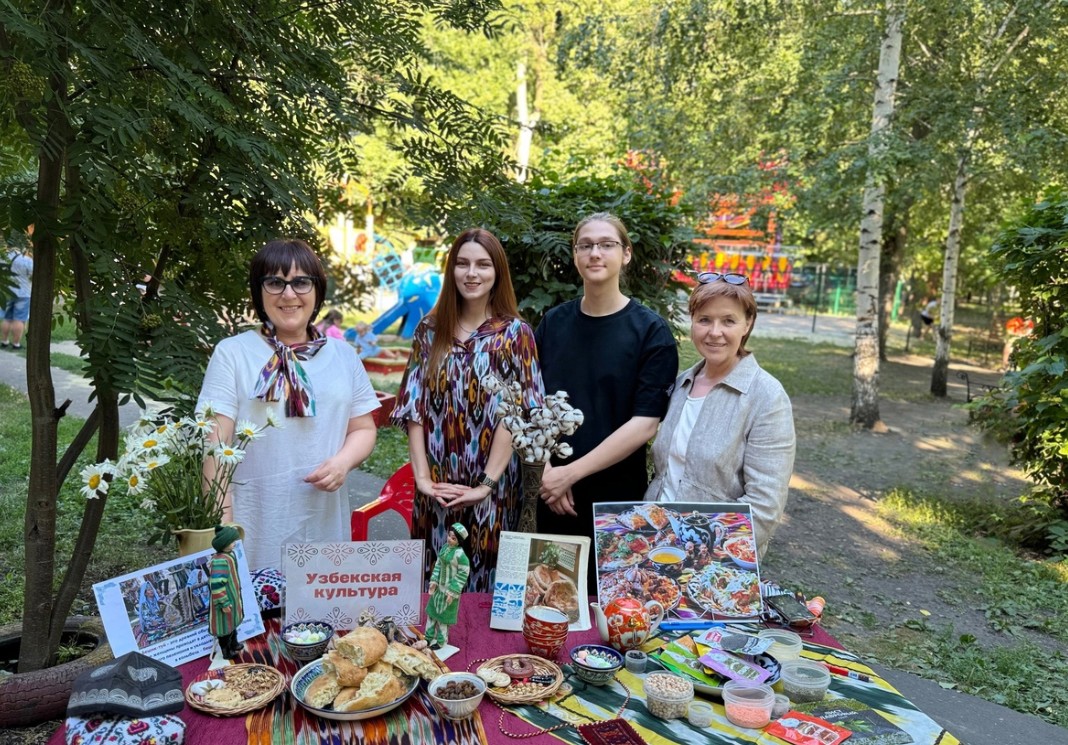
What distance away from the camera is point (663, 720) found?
1795 mm

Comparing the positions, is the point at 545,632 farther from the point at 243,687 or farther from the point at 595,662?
the point at 243,687

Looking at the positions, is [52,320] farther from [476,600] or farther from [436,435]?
[476,600]

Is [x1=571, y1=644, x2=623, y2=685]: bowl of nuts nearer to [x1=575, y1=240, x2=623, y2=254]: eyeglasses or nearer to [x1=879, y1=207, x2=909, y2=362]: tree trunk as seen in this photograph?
[x1=575, y1=240, x2=623, y2=254]: eyeglasses

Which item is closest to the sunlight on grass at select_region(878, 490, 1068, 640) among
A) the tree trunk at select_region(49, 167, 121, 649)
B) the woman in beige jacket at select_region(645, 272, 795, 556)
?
the woman in beige jacket at select_region(645, 272, 795, 556)

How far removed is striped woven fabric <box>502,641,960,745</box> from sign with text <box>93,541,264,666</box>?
842 millimetres

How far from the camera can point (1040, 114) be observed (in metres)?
9.75

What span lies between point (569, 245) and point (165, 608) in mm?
3043

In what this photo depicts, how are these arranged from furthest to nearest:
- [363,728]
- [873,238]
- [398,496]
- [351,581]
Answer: [873,238]
[398,496]
[351,581]
[363,728]

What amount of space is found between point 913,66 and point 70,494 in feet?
41.7

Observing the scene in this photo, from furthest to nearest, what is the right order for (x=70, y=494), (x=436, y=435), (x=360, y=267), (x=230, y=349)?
1. (x=360, y=267)
2. (x=70, y=494)
3. (x=436, y=435)
4. (x=230, y=349)

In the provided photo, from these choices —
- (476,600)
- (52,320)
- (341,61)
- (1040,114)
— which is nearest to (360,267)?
(341,61)

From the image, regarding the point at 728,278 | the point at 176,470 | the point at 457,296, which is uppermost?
the point at 728,278

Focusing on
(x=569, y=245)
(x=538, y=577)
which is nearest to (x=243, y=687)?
(x=538, y=577)

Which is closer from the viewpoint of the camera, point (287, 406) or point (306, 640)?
point (306, 640)
